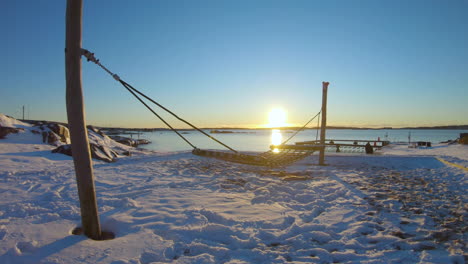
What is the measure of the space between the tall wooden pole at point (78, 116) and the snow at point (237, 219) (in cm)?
33

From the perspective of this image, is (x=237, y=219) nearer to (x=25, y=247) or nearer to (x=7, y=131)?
(x=25, y=247)

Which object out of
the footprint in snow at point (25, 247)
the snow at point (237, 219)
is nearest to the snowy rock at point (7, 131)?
the snow at point (237, 219)

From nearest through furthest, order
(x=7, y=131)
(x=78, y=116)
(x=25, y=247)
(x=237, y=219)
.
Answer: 1. (x=25, y=247)
2. (x=78, y=116)
3. (x=237, y=219)
4. (x=7, y=131)

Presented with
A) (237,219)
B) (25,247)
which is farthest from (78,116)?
(237,219)

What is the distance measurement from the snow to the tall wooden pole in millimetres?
326

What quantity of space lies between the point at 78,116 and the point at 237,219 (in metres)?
2.75

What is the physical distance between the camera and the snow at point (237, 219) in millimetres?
2848

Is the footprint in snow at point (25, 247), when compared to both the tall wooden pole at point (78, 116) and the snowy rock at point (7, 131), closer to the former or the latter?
the tall wooden pole at point (78, 116)

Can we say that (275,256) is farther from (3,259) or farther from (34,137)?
(34,137)

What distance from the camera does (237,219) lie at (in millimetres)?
4031

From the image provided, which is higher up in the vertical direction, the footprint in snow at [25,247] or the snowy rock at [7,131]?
the snowy rock at [7,131]

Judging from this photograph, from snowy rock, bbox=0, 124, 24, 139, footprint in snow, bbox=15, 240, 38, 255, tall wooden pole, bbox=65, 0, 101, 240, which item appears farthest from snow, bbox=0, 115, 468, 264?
snowy rock, bbox=0, 124, 24, 139

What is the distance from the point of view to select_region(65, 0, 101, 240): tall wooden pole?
2969 millimetres

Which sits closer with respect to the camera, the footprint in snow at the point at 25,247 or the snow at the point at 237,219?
the footprint in snow at the point at 25,247
